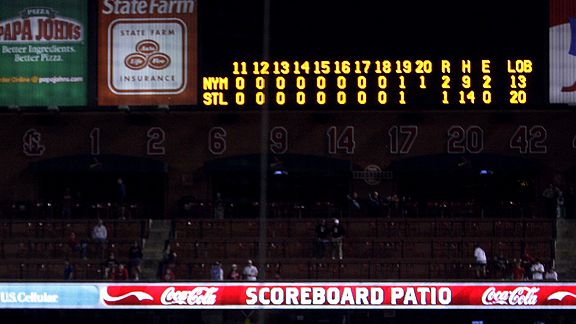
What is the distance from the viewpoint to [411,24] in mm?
Answer: 39688

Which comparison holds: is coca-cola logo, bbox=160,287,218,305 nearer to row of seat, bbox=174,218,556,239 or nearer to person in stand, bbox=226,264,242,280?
person in stand, bbox=226,264,242,280

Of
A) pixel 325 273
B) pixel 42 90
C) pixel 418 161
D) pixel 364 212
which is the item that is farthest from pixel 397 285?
pixel 42 90

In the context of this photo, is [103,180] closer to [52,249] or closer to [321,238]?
[52,249]

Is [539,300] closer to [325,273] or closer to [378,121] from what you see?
[325,273]

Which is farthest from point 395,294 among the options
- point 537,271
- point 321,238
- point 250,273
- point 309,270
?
point 250,273

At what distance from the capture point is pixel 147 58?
42188 millimetres

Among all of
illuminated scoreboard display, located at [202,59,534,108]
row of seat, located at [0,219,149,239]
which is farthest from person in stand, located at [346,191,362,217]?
row of seat, located at [0,219,149,239]

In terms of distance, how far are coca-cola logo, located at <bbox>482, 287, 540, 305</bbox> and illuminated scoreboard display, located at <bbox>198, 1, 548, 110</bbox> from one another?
5387 millimetres

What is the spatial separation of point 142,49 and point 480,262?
11536mm

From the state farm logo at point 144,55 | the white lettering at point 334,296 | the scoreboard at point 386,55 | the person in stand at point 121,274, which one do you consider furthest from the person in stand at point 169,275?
the state farm logo at point 144,55

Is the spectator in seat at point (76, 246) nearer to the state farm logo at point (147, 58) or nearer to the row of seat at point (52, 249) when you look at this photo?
the row of seat at point (52, 249)

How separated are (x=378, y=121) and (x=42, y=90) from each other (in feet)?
34.6

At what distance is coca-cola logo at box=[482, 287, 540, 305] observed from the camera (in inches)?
1443

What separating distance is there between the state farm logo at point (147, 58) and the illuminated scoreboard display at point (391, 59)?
2.56 m
